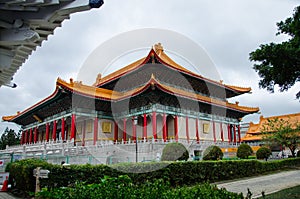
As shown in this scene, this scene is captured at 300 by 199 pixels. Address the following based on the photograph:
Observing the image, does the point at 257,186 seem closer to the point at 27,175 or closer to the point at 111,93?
the point at 27,175

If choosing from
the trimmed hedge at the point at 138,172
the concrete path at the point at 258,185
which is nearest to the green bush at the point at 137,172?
the trimmed hedge at the point at 138,172

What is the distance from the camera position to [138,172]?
9992mm

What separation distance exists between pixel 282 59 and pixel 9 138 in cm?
6280

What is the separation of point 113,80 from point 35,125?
589 inches

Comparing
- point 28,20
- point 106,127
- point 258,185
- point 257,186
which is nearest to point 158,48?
point 106,127

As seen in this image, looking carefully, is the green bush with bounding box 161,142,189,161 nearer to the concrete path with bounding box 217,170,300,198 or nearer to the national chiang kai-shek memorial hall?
the concrete path with bounding box 217,170,300,198

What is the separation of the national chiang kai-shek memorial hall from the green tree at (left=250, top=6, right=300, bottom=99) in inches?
488

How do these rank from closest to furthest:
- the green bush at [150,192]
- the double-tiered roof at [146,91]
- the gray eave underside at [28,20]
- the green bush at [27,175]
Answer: the gray eave underside at [28,20] < the green bush at [150,192] < the green bush at [27,175] < the double-tiered roof at [146,91]

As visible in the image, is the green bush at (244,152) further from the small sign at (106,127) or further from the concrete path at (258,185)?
the small sign at (106,127)

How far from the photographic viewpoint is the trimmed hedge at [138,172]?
8.50 meters

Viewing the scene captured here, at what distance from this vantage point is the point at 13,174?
1106 cm

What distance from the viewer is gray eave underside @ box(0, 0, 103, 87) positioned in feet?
9.26

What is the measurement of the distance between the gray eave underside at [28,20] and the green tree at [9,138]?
202 feet

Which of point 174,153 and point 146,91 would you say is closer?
point 174,153
